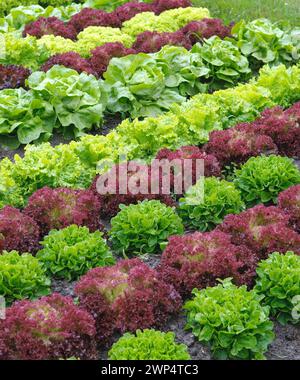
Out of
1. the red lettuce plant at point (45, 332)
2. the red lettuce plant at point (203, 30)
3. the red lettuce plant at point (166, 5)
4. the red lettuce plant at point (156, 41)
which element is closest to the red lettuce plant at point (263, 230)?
the red lettuce plant at point (45, 332)

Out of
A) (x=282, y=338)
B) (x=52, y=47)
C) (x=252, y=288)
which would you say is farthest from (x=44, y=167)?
(x=52, y=47)

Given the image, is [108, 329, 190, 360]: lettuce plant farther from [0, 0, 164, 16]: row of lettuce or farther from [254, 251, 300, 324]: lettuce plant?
[0, 0, 164, 16]: row of lettuce

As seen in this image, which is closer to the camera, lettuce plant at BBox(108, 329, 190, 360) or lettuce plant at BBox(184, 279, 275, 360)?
lettuce plant at BBox(108, 329, 190, 360)

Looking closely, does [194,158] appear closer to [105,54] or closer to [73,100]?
[73,100]

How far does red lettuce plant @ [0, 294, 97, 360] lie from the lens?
468 centimetres

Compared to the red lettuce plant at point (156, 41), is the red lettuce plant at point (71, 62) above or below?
below

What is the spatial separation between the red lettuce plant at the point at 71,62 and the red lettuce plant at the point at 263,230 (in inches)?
149

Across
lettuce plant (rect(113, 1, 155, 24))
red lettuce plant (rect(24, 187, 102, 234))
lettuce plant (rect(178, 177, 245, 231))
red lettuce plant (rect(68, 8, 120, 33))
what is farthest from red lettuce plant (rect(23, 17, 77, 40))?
lettuce plant (rect(178, 177, 245, 231))

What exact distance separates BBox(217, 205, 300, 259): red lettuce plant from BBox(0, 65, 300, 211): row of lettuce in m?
1.49

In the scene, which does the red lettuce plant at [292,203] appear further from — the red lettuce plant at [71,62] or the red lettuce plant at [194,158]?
the red lettuce plant at [71,62]

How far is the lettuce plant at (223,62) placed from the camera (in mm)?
9406

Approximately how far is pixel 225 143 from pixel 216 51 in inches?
98.3

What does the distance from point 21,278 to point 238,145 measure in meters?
2.91
